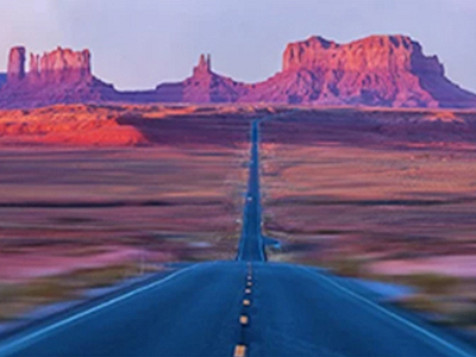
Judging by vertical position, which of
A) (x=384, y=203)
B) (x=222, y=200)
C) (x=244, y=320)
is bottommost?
(x=244, y=320)

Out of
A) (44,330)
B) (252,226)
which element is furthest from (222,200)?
(44,330)

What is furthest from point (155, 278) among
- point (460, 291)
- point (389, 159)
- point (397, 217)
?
point (389, 159)

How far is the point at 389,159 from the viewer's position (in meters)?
127

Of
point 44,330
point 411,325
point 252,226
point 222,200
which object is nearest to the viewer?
point 44,330

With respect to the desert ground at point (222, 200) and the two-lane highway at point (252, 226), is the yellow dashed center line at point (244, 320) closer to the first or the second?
the desert ground at point (222, 200)

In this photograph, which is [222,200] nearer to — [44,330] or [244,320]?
[244,320]

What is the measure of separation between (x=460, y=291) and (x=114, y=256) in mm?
18256

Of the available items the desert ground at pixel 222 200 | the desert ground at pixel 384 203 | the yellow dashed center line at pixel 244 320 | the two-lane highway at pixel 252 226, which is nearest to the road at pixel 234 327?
the yellow dashed center line at pixel 244 320

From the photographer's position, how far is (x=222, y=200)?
3152 inches

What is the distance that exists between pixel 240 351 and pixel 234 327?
285 cm

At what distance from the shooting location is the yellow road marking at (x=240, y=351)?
13.1 meters

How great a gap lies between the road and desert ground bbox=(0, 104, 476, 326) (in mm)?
1651

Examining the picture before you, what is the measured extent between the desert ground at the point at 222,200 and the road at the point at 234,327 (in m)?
1.65

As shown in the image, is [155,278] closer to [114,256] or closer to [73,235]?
[114,256]
